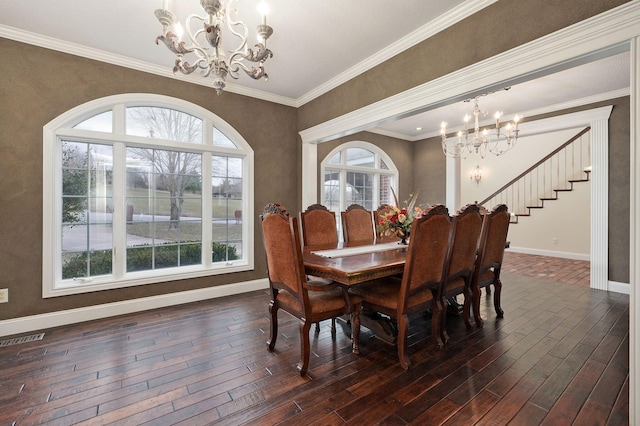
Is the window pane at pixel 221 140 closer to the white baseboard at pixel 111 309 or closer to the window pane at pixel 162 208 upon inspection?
the window pane at pixel 162 208

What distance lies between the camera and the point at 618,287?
387 cm

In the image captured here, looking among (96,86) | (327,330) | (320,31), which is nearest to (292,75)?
(320,31)

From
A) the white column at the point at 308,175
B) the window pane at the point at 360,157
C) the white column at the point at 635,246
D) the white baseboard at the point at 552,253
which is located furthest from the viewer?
the white baseboard at the point at 552,253

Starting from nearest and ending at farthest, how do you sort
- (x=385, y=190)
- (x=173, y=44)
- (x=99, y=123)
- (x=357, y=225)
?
(x=173, y=44)
(x=99, y=123)
(x=357, y=225)
(x=385, y=190)

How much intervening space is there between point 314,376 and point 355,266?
2.70ft

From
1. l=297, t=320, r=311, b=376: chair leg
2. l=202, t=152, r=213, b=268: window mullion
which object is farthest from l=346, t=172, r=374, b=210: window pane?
l=297, t=320, r=311, b=376: chair leg

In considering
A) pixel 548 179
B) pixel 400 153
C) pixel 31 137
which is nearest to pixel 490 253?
pixel 400 153

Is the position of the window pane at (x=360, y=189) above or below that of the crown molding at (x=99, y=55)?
below

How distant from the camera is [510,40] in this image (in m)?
2.08

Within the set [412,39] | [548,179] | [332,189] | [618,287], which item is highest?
[412,39]

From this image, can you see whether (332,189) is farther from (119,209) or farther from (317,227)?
(119,209)

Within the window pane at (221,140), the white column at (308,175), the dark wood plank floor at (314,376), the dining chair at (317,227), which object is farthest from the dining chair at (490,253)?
the window pane at (221,140)

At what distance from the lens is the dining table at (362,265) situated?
192 cm

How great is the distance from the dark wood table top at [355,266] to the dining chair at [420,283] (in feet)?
0.46
